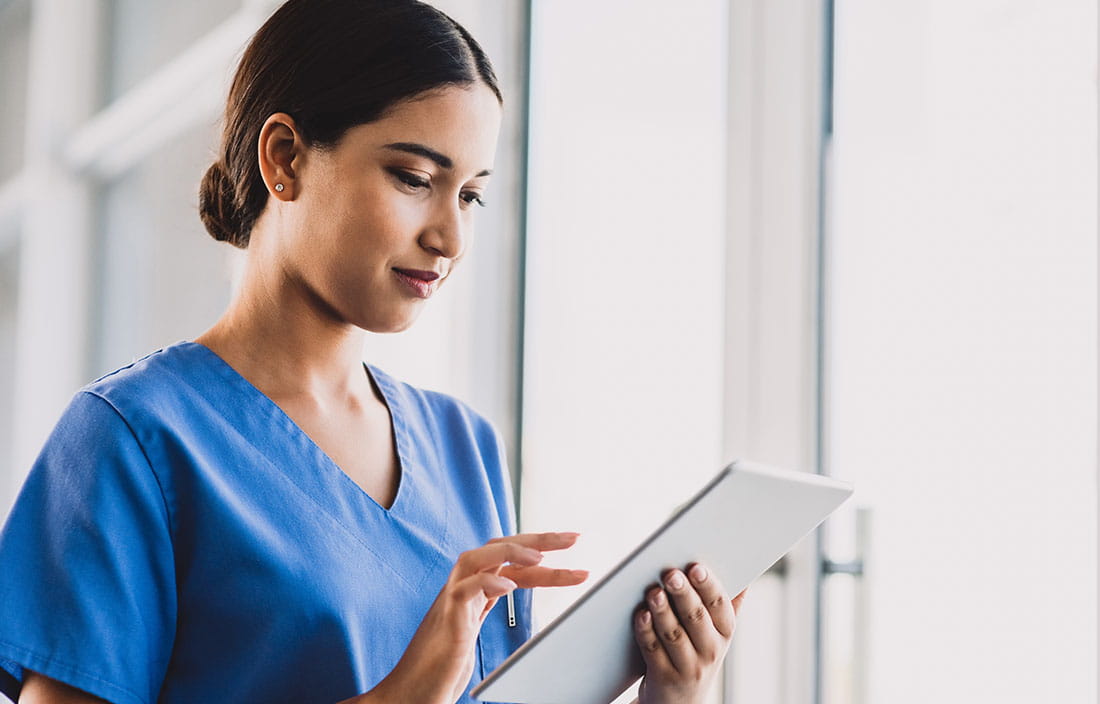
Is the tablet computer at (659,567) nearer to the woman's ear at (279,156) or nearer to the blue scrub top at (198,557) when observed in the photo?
the blue scrub top at (198,557)

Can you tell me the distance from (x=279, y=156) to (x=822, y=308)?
2.35 feet

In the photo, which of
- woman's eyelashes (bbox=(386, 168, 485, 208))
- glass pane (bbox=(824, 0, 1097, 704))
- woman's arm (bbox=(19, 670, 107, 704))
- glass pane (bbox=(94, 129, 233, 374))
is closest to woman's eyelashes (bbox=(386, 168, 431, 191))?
woman's eyelashes (bbox=(386, 168, 485, 208))

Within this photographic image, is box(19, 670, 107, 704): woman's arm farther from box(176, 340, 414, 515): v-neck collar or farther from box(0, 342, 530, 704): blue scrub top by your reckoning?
box(176, 340, 414, 515): v-neck collar

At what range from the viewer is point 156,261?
242cm

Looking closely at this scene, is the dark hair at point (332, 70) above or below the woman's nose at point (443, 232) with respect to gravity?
above

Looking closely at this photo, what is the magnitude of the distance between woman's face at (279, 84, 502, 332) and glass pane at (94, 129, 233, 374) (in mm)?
1256

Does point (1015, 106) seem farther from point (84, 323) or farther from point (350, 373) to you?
point (84, 323)

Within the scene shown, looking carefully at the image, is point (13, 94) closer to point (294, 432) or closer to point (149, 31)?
point (149, 31)

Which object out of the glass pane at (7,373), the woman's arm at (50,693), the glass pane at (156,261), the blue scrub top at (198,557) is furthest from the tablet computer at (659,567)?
the glass pane at (7,373)

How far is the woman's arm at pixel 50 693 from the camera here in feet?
2.59

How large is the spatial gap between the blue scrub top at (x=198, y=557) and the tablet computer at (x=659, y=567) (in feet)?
0.52

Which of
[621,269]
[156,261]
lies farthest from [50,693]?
[156,261]

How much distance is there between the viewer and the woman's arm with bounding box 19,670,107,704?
2.59 feet

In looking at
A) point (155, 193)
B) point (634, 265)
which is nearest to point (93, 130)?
point (155, 193)
